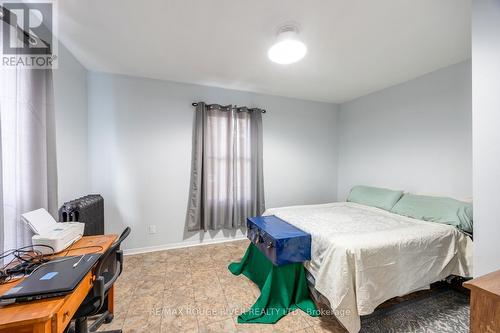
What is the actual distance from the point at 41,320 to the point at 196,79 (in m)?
2.86

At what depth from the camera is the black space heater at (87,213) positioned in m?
2.01

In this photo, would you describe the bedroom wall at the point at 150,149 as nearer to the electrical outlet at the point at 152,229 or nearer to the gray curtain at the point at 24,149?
the electrical outlet at the point at 152,229

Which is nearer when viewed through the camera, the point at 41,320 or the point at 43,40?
the point at 41,320

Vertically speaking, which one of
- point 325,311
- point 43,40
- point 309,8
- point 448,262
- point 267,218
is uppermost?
point 309,8

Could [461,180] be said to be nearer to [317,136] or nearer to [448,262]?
[448,262]

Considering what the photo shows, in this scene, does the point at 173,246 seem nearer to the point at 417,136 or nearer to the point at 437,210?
the point at 437,210

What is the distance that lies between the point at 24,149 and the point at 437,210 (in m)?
3.86

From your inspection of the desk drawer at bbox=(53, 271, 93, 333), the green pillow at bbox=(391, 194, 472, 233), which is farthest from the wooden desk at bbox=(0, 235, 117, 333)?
the green pillow at bbox=(391, 194, 472, 233)

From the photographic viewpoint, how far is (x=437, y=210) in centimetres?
222

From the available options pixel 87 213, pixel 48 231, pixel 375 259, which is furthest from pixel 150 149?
pixel 375 259

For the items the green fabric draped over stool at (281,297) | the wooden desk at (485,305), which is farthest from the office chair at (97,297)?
the wooden desk at (485,305)

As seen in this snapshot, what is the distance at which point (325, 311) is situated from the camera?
184cm

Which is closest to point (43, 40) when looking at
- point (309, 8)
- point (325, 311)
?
point (309, 8)

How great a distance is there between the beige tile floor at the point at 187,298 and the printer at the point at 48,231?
80 centimetres
